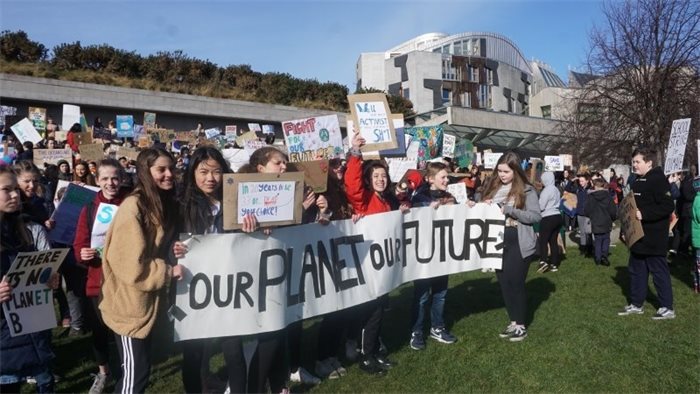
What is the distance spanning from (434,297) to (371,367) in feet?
4.51

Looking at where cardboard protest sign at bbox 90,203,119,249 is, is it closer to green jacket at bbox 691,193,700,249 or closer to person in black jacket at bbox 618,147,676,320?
person in black jacket at bbox 618,147,676,320

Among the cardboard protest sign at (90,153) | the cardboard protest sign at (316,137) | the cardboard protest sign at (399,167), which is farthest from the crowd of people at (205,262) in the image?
the cardboard protest sign at (399,167)

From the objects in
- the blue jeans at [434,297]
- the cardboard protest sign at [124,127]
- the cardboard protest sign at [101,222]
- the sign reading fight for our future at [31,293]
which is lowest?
the blue jeans at [434,297]

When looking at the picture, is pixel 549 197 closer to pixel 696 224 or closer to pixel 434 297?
pixel 696 224

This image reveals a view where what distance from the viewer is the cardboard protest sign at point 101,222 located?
172 inches

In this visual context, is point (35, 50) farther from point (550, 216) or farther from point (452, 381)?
point (452, 381)

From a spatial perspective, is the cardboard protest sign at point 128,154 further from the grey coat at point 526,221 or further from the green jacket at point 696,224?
the green jacket at point 696,224

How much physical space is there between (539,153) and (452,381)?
3959 centimetres

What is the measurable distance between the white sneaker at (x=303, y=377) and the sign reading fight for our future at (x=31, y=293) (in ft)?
6.89

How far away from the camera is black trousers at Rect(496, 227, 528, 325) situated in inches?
233

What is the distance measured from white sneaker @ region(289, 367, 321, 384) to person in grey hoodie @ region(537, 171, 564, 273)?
21.3 feet

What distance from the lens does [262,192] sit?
3.90 m

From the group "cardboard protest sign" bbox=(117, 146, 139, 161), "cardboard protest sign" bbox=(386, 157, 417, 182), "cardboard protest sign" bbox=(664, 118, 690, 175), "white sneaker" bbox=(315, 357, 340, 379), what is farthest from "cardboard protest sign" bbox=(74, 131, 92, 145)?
"cardboard protest sign" bbox=(664, 118, 690, 175)

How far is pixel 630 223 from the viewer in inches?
263
